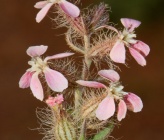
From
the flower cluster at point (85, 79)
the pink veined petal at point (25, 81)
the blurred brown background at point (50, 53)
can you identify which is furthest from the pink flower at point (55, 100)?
the blurred brown background at point (50, 53)

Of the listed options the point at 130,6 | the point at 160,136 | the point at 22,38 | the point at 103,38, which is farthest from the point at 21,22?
the point at 103,38

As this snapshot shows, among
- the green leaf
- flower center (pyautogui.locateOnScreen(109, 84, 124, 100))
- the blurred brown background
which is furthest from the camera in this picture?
the blurred brown background

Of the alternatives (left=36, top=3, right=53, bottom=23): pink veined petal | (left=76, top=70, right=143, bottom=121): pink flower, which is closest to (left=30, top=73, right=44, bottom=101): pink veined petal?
(left=76, top=70, right=143, bottom=121): pink flower

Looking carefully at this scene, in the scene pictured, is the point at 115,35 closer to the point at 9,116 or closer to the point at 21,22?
the point at 9,116

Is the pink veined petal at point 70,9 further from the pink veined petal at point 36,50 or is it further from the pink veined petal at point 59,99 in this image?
the pink veined petal at point 59,99

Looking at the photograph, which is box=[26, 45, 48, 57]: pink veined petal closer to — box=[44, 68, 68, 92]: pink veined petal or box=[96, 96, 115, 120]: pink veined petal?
box=[44, 68, 68, 92]: pink veined petal

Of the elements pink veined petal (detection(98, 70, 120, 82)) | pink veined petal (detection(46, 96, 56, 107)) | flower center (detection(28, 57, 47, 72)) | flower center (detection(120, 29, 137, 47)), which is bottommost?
pink veined petal (detection(46, 96, 56, 107))
